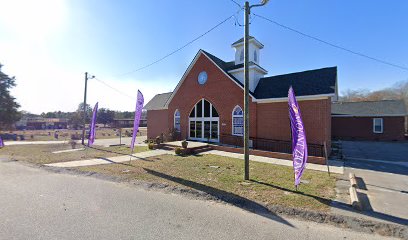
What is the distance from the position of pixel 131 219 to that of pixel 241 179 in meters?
4.71

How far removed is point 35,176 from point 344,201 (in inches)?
474

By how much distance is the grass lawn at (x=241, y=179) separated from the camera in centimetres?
636

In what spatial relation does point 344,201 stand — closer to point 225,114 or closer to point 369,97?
point 225,114

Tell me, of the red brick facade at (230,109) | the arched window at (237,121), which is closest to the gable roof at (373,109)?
the red brick facade at (230,109)

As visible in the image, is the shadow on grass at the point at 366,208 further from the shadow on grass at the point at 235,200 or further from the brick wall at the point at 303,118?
the brick wall at the point at 303,118

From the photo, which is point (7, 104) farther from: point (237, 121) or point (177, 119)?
point (237, 121)

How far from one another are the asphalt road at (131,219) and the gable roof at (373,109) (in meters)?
27.6

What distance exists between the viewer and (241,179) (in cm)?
838

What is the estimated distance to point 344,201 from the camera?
607cm

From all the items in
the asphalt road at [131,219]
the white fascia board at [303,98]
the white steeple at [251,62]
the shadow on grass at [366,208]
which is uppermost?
the white steeple at [251,62]

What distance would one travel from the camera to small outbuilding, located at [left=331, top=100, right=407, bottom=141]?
2444 cm

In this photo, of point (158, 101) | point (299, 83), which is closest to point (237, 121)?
point (299, 83)

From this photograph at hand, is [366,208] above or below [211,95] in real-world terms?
below

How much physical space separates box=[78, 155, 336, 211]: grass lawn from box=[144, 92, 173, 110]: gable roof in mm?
16153
